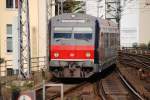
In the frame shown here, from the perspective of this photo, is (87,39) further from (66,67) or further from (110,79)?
(110,79)

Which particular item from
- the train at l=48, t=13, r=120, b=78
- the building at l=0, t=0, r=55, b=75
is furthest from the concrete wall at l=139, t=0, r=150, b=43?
the train at l=48, t=13, r=120, b=78

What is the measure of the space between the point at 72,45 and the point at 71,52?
13.2 inches

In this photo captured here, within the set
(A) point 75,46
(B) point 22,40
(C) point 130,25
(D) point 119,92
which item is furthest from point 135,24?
(D) point 119,92

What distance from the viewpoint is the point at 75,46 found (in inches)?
1054

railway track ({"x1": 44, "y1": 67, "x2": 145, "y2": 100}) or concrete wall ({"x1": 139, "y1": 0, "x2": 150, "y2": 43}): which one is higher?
concrete wall ({"x1": 139, "y1": 0, "x2": 150, "y2": 43})

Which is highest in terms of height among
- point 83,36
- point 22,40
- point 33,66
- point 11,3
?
point 11,3

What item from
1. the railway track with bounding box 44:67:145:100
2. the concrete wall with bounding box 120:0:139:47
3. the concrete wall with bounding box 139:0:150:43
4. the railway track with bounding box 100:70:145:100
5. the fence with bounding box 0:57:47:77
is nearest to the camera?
the railway track with bounding box 44:67:145:100

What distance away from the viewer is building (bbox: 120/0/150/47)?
87.1 meters

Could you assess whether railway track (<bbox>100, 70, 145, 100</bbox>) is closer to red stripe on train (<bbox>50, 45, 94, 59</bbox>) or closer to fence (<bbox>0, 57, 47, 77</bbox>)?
red stripe on train (<bbox>50, 45, 94, 59</bbox>)

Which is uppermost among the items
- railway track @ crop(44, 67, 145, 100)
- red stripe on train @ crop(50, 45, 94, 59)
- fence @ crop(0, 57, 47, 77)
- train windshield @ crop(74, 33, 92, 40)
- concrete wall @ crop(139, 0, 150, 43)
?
concrete wall @ crop(139, 0, 150, 43)

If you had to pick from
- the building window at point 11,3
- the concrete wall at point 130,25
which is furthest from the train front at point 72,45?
the concrete wall at point 130,25

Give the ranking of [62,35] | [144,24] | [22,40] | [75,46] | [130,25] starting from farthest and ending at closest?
[130,25]
[144,24]
[62,35]
[75,46]
[22,40]

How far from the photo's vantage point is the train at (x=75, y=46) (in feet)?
87.4

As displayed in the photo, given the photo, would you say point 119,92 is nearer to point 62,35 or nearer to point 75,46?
point 75,46
